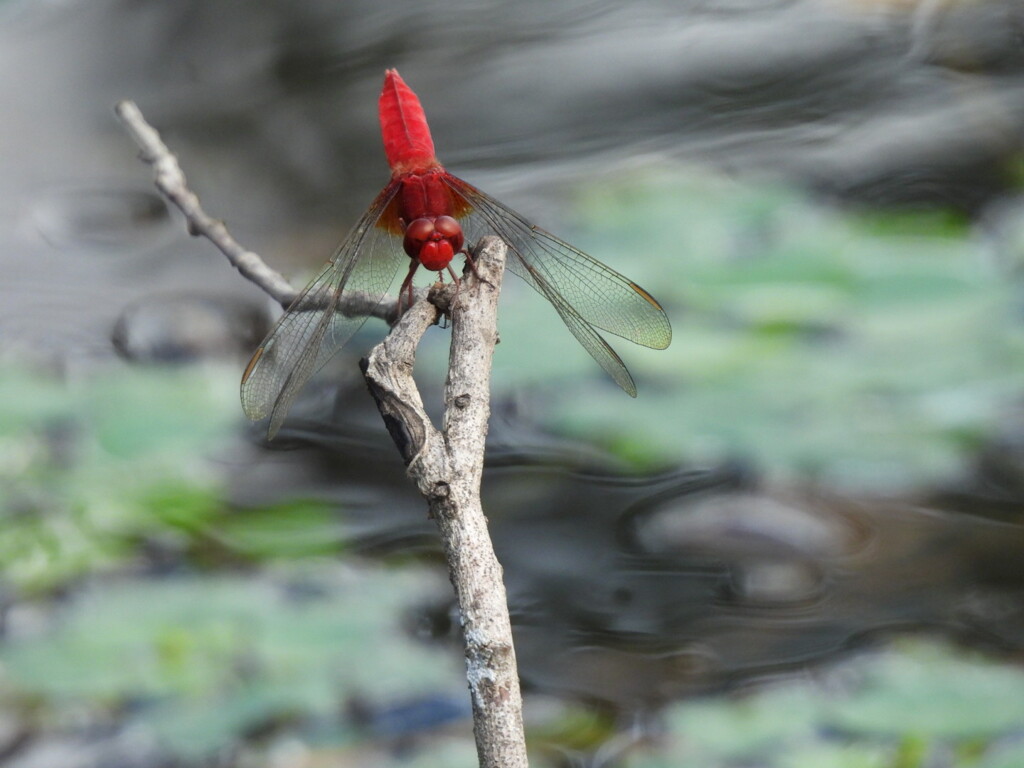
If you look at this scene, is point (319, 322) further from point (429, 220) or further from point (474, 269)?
point (474, 269)

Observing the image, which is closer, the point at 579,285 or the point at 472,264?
the point at 472,264

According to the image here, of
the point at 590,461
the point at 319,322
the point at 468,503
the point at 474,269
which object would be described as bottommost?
the point at 468,503

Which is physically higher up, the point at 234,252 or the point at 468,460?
the point at 234,252

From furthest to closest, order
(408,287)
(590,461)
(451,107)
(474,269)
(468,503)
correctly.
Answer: (451,107)
(590,461)
(408,287)
(474,269)
(468,503)

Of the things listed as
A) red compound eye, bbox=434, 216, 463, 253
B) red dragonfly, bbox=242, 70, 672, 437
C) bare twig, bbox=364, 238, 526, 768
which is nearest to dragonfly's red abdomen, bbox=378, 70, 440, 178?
red dragonfly, bbox=242, 70, 672, 437

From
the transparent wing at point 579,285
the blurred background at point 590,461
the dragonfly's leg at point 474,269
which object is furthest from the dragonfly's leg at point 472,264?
the blurred background at point 590,461

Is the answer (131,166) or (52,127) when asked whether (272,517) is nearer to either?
(131,166)

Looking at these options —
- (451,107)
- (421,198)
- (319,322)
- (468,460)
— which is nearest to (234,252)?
(319,322)

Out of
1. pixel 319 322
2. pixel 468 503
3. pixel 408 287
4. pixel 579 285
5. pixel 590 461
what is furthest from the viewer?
pixel 590 461
